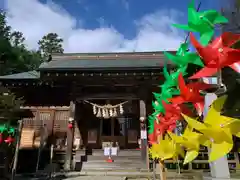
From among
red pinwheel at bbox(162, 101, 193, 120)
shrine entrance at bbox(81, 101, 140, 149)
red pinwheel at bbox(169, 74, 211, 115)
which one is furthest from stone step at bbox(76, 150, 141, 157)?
red pinwheel at bbox(169, 74, 211, 115)

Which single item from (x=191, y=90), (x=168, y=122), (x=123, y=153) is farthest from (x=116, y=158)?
(x=191, y=90)

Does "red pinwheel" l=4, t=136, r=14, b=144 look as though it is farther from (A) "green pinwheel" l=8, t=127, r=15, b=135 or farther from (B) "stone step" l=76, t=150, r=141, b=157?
(B) "stone step" l=76, t=150, r=141, b=157

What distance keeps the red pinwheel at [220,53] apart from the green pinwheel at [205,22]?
80mm

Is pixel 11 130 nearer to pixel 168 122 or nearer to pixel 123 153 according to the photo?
pixel 123 153

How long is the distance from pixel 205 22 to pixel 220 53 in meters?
0.20

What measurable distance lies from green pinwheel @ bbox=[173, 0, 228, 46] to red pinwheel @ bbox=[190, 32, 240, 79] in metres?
0.08

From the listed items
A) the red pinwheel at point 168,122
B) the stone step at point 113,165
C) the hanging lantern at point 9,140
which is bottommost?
the stone step at point 113,165

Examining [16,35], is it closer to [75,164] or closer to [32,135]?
[32,135]

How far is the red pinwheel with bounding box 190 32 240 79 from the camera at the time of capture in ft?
2.55

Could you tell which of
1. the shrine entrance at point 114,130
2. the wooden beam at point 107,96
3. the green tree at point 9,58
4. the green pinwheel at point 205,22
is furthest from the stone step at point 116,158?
the green tree at point 9,58

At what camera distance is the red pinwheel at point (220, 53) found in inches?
30.6

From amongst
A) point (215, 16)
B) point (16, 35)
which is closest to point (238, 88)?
point (215, 16)

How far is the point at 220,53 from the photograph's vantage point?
2.61ft

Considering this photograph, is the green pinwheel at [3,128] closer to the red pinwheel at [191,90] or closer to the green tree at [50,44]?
the red pinwheel at [191,90]
